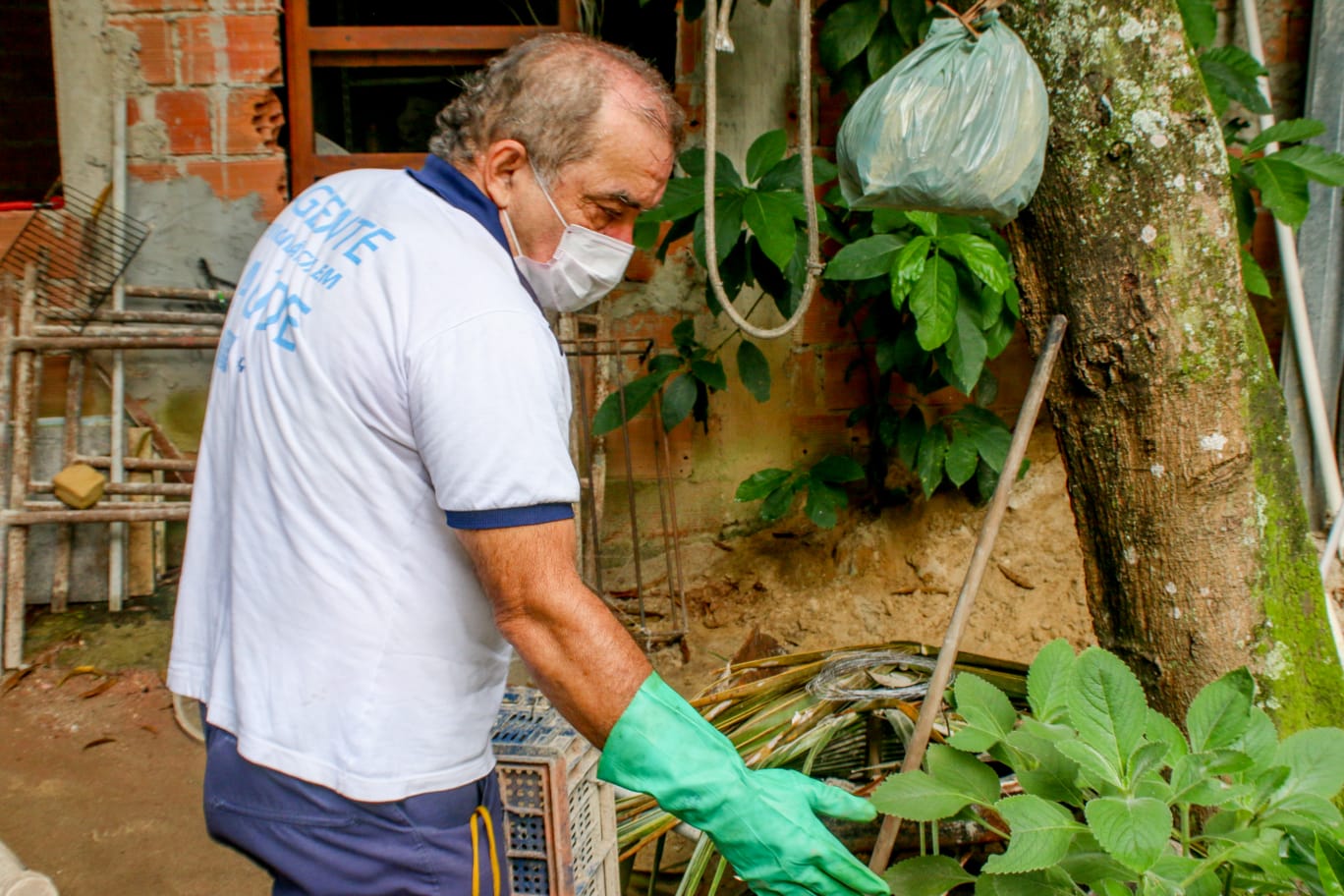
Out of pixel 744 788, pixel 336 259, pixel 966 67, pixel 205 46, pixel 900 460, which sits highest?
pixel 205 46

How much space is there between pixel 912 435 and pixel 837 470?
0.26m

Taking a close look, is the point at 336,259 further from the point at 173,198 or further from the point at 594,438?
the point at 173,198

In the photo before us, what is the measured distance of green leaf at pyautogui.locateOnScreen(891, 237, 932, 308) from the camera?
221 centimetres

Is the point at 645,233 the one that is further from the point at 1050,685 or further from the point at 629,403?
the point at 1050,685

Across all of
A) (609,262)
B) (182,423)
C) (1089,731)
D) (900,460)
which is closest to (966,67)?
(609,262)

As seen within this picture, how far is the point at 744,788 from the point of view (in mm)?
1205

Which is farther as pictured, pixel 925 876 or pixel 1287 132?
pixel 1287 132

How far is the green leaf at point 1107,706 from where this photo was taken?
1336 mm

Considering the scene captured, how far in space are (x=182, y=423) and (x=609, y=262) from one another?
2.51m

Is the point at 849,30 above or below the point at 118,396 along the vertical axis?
above

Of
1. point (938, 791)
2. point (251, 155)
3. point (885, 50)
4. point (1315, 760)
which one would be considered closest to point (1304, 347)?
point (885, 50)

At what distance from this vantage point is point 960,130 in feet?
5.30

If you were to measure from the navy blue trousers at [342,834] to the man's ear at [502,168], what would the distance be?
0.78 m

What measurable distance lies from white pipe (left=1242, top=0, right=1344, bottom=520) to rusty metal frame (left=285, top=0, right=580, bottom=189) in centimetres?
216
